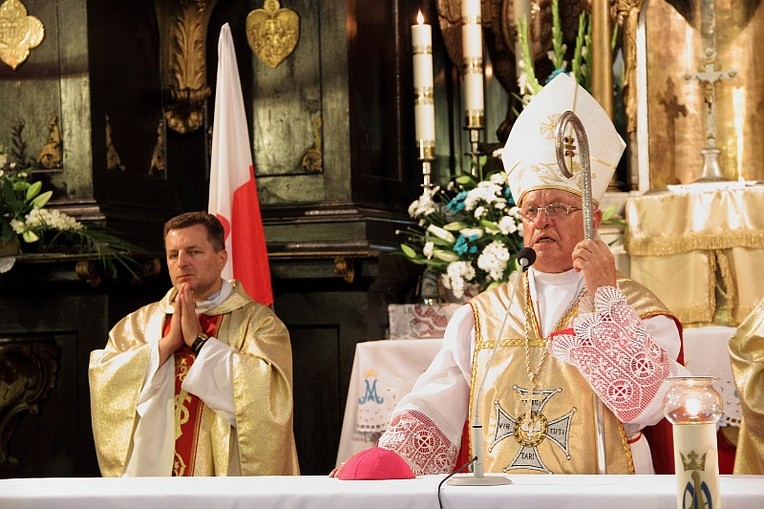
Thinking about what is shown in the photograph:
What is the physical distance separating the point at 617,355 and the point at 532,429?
0.42m

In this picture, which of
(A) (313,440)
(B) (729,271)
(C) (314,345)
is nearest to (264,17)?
(C) (314,345)

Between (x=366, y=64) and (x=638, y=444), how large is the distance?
136 inches

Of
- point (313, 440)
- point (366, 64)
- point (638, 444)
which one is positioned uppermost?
point (366, 64)

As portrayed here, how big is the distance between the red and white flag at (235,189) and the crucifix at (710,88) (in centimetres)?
214

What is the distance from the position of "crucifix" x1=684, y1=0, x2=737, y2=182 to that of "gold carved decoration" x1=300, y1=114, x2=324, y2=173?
182 cm

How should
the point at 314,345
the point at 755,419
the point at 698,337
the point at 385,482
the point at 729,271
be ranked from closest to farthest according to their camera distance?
the point at 385,482, the point at 755,419, the point at 698,337, the point at 729,271, the point at 314,345

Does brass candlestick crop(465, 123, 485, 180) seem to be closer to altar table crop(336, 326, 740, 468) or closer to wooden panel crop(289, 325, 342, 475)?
wooden panel crop(289, 325, 342, 475)

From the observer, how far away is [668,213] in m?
6.44

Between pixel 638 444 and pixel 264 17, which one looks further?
pixel 264 17

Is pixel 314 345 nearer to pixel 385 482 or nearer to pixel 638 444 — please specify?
pixel 638 444

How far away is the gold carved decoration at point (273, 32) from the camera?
22.9 ft

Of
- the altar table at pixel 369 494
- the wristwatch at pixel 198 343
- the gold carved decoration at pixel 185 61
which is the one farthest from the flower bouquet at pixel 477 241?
the altar table at pixel 369 494

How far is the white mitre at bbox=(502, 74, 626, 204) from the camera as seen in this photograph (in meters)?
4.39

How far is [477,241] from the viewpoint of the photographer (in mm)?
6168
